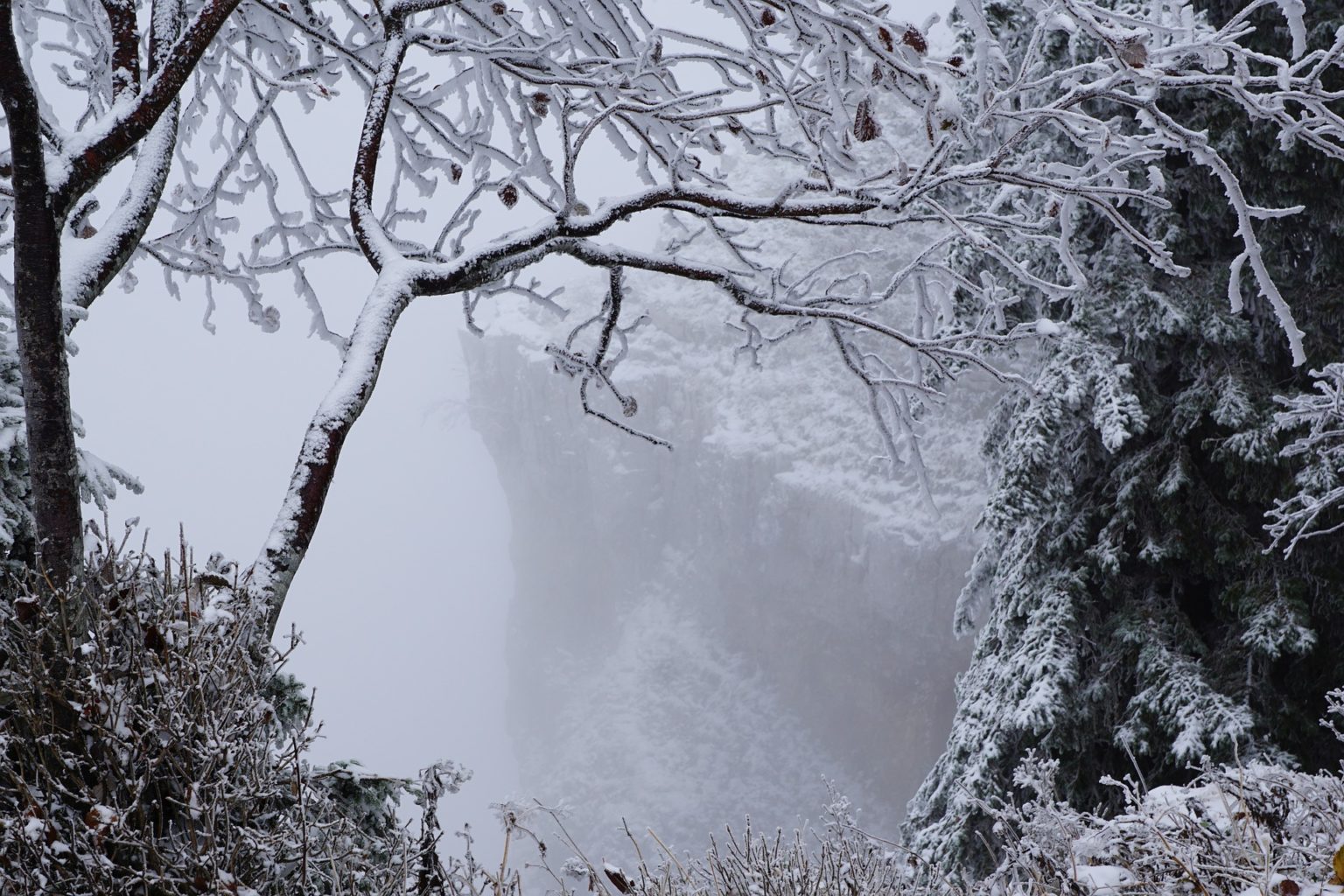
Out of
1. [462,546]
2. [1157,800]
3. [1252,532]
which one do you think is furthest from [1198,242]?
[462,546]

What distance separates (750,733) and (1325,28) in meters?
20.0

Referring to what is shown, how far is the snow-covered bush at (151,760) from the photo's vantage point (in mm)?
1351

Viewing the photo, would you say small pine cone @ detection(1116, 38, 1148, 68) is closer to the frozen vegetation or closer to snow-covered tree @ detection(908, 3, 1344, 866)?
the frozen vegetation

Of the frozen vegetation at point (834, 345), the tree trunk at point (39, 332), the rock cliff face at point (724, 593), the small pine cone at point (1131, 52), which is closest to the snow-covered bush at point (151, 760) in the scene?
the frozen vegetation at point (834, 345)

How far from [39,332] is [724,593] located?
24771mm

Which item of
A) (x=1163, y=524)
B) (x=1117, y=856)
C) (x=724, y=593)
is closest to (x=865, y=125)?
(x=1117, y=856)

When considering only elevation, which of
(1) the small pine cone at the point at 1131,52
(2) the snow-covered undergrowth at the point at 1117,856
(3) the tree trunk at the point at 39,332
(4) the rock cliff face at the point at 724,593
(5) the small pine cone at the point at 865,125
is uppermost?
(4) the rock cliff face at the point at 724,593

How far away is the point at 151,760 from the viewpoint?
4.73 ft

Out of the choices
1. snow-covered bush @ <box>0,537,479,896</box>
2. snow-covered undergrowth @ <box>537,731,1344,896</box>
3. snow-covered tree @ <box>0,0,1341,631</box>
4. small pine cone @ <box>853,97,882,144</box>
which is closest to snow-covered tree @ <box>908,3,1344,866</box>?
snow-covered tree @ <box>0,0,1341,631</box>

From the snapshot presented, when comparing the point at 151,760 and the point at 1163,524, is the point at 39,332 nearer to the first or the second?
the point at 151,760

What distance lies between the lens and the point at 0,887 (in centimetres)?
132

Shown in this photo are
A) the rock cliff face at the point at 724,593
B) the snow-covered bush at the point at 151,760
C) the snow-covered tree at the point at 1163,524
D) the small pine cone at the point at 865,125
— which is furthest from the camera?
the rock cliff face at the point at 724,593

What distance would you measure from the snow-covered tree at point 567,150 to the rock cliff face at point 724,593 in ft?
53.1

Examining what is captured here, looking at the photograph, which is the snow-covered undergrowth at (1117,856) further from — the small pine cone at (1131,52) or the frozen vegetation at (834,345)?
the small pine cone at (1131,52)
